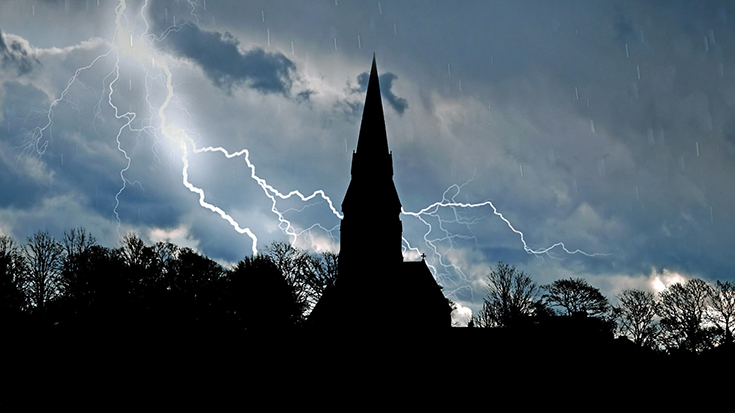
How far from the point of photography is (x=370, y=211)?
37.4 m

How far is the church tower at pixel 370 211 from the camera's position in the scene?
37312 millimetres

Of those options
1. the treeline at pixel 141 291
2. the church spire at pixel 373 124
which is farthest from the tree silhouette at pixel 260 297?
the church spire at pixel 373 124

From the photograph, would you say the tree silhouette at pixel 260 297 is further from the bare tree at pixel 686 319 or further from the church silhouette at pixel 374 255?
the bare tree at pixel 686 319

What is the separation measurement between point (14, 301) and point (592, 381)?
133 feet

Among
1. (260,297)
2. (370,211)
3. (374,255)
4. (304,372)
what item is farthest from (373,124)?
(304,372)

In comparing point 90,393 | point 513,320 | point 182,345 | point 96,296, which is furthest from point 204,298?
point 513,320

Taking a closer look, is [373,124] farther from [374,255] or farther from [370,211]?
[374,255]

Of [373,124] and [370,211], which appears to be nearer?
[370,211]

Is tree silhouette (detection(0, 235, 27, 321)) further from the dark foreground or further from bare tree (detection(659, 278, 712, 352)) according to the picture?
bare tree (detection(659, 278, 712, 352))

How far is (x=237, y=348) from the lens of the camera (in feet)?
Result: 81.9

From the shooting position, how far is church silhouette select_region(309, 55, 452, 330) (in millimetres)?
36219

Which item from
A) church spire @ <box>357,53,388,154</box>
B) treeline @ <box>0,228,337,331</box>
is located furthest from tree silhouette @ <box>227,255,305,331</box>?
church spire @ <box>357,53,388,154</box>

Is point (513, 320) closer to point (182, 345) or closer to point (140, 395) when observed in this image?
point (182, 345)

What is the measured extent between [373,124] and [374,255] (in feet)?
40.3
